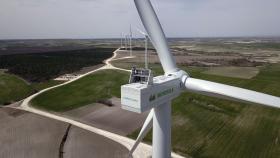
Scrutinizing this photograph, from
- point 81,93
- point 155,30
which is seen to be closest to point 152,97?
point 155,30

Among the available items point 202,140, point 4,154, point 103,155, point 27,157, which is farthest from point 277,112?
point 4,154

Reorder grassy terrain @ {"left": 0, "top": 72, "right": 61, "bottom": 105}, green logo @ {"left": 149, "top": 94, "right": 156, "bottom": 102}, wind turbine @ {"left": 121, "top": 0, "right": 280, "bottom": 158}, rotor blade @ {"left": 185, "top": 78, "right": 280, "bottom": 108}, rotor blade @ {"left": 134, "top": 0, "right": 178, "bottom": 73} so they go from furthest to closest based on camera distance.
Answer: grassy terrain @ {"left": 0, "top": 72, "right": 61, "bottom": 105}
rotor blade @ {"left": 134, "top": 0, "right": 178, "bottom": 73}
rotor blade @ {"left": 185, "top": 78, "right": 280, "bottom": 108}
green logo @ {"left": 149, "top": 94, "right": 156, "bottom": 102}
wind turbine @ {"left": 121, "top": 0, "right": 280, "bottom": 158}

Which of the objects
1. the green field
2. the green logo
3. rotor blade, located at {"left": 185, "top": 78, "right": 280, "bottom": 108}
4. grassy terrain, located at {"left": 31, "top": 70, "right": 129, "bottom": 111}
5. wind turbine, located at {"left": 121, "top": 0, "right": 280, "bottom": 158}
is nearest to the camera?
wind turbine, located at {"left": 121, "top": 0, "right": 280, "bottom": 158}

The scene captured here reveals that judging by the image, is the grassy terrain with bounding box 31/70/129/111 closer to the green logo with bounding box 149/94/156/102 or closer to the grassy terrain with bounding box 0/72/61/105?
the grassy terrain with bounding box 0/72/61/105

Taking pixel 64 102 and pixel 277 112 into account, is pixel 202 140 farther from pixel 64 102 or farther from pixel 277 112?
pixel 64 102

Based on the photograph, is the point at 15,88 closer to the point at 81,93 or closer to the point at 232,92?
the point at 81,93

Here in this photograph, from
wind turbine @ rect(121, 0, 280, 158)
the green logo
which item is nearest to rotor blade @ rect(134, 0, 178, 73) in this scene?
wind turbine @ rect(121, 0, 280, 158)

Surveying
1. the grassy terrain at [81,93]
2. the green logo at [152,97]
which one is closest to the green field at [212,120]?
the grassy terrain at [81,93]
